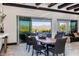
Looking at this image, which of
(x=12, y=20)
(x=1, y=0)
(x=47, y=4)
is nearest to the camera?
(x=1, y=0)

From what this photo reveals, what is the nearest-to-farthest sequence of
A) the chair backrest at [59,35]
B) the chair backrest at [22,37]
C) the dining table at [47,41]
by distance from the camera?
the chair backrest at [22,37], the chair backrest at [59,35], the dining table at [47,41]

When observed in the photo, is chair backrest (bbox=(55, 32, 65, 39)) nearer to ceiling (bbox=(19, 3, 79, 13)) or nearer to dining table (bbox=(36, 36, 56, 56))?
dining table (bbox=(36, 36, 56, 56))

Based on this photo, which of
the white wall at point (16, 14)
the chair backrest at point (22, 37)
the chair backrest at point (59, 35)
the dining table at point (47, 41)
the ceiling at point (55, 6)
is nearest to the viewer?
the ceiling at point (55, 6)

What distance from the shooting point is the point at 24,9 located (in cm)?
255

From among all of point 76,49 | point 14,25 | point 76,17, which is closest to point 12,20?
point 14,25

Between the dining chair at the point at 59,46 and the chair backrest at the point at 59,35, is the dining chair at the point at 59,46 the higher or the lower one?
the lower one

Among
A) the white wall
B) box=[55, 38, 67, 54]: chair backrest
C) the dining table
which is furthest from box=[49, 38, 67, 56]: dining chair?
the white wall

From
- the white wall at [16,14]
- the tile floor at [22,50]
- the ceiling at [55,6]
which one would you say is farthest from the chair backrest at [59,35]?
the ceiling at [55,6]

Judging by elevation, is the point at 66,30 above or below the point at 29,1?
below

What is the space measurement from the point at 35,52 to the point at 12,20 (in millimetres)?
900

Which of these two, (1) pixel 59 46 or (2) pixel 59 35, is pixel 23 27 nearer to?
(2) pixel 59 35

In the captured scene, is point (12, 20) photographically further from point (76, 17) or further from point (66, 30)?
point (76, 17)

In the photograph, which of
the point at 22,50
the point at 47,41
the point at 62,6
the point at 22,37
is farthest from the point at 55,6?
the point at 22,50

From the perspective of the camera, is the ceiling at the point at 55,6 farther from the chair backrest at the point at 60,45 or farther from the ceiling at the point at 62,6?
the chair backrest at the point at 60,45
